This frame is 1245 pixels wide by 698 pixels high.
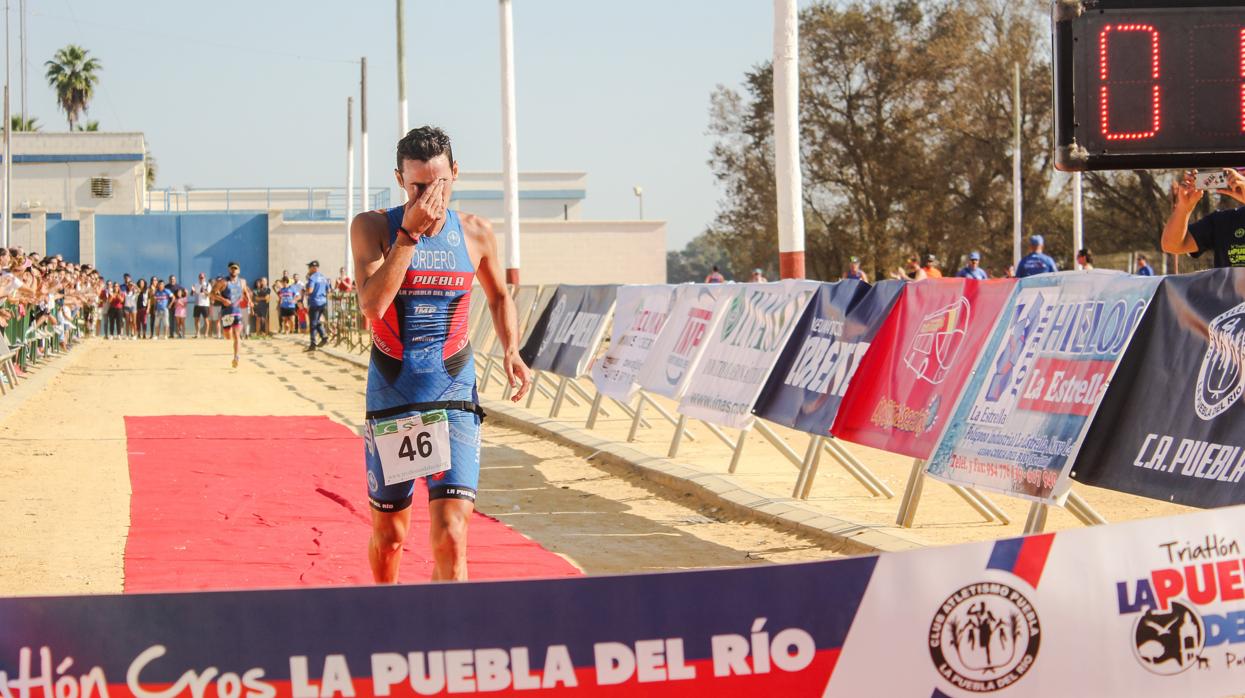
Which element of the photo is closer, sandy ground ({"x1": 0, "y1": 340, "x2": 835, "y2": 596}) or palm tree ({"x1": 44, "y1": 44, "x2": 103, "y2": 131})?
sandy ground ({"x1": 0, "y1": 340, "x2": 835, "y2": 596})

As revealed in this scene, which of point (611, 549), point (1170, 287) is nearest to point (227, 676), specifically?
point (1170, 287)

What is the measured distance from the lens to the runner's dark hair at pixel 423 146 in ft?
17.6

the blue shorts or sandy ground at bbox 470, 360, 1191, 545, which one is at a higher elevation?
the blue shorts

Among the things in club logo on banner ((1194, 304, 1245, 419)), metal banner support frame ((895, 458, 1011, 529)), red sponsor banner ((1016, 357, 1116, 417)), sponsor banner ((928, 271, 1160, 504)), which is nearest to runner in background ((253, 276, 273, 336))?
metal banner support frame ((895, 458, 1011, 529))

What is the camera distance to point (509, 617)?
367 cm

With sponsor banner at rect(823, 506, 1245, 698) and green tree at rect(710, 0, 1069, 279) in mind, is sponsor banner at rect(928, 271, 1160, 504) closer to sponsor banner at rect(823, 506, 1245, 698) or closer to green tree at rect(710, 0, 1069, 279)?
sponsor banner at rect(823, 506, 1245, 698)

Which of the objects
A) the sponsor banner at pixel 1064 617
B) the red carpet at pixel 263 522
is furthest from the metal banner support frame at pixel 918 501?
the sponsor banner at pixel 1064 617

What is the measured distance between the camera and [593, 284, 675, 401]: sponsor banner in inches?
536

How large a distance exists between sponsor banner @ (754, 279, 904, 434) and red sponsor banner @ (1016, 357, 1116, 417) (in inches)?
72.7

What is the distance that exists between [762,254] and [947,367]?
48.0 meters

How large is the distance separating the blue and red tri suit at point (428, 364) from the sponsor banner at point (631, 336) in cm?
791

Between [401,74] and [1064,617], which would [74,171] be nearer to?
[401,74]

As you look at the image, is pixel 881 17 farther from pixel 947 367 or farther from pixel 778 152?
pixel 947 367

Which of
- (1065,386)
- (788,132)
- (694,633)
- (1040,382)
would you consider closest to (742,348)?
(788,132)
